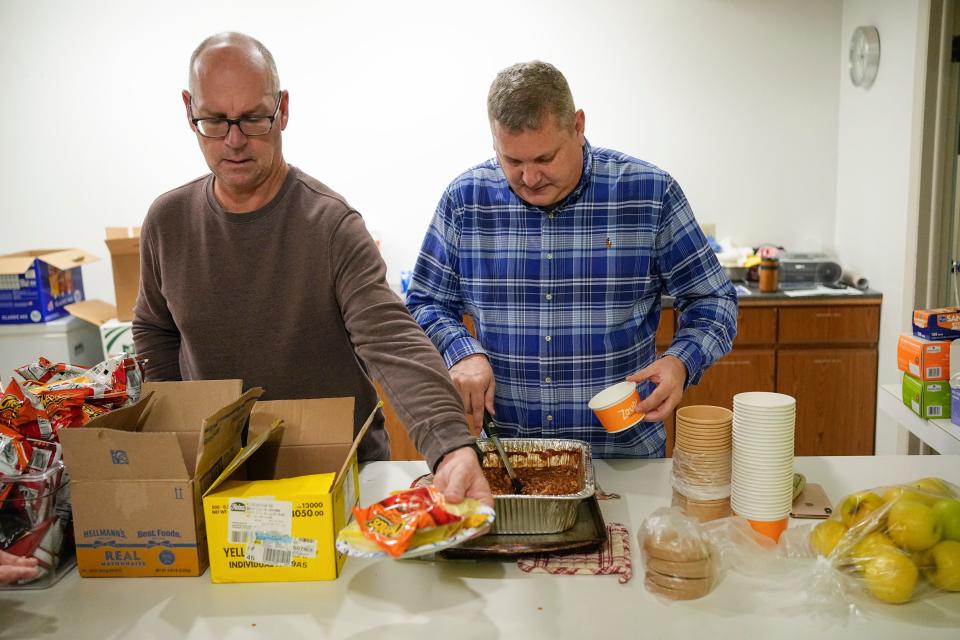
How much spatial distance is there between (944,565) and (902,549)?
57mm

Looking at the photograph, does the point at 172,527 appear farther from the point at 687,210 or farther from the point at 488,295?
the point at 687,210

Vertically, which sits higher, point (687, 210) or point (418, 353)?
point (687, 210)

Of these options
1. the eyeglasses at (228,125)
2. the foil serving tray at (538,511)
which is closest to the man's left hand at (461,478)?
the foil serving tray at (538,511)

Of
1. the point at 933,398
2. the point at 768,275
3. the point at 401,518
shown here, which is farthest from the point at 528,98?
the point at 768,275

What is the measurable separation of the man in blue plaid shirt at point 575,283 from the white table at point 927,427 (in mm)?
513

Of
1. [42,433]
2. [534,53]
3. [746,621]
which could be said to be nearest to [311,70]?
[534,53]

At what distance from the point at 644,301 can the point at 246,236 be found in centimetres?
95

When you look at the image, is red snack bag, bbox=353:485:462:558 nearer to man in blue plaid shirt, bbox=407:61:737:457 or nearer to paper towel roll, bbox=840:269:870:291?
man in blue plaid shirt, bbox=407:61:737:457

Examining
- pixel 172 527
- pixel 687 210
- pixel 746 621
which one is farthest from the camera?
pixel 687 210

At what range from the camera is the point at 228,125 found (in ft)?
5.19

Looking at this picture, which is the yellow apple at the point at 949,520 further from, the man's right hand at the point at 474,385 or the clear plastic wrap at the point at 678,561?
the man's right hand at the point at 474,385

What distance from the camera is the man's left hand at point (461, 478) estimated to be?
1.25 m

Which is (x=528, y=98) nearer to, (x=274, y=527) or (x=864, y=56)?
(x=274, y=527)

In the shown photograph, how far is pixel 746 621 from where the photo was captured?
1.11m
